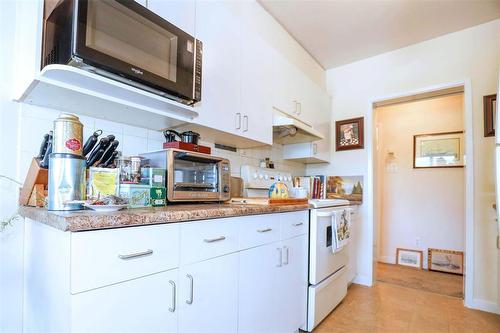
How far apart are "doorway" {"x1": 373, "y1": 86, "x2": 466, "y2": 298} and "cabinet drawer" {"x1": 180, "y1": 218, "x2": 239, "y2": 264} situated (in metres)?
2.40

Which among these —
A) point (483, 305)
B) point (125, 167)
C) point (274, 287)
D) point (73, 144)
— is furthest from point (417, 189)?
point (73, 144)

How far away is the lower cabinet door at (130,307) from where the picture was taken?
76 centimetres

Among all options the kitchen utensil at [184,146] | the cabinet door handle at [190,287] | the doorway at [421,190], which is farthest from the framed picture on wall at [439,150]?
the cabinet door handle at [190,287]

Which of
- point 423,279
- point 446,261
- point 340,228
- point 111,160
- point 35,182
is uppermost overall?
point 111,160

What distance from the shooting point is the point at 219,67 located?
1.70m

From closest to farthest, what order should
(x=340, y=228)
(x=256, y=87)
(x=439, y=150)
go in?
(x=256, y=87) < (x=340, y=228) < (x=439, y=150)

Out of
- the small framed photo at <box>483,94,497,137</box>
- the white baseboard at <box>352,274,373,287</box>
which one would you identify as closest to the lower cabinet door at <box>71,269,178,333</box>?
the white baseboard at <box>352,274,373,287</box>

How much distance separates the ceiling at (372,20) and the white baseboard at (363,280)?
8.33 feet

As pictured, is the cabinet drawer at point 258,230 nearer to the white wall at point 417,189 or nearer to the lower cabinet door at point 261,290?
the lower cabinet door at point 261,290

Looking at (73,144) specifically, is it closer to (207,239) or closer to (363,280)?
(207,239)

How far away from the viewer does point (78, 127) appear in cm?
99

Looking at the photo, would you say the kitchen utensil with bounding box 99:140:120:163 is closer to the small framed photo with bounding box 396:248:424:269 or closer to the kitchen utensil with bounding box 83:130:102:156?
the kitchen utensil with bounding box 83:130:102:156

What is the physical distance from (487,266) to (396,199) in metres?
1.63

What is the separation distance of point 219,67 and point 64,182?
113 cm
